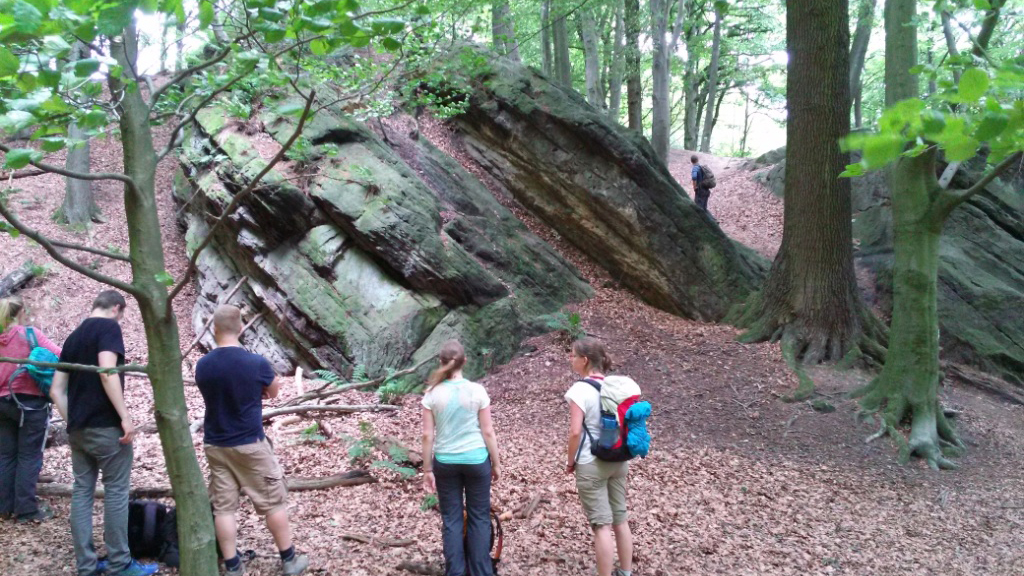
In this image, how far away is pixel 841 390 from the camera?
9.10 m

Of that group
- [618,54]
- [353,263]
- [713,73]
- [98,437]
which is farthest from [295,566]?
[713,73]

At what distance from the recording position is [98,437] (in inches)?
169

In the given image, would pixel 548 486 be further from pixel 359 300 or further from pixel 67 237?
pixel 67 237

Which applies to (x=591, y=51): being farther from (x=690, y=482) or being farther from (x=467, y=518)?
(x=467, y=518)

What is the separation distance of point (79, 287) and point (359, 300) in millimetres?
5856

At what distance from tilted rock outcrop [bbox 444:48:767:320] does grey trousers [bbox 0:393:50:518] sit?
10.3 m

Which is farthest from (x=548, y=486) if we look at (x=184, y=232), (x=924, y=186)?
(x=184, y=232)

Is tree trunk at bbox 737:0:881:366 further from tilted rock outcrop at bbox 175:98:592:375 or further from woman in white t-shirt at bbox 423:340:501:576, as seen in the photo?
woman in white t-shirt at bbox 423:340:501:576

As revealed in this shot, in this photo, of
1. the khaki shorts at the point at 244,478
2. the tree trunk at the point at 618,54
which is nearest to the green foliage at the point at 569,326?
the khaki shorts at the point at 244,478

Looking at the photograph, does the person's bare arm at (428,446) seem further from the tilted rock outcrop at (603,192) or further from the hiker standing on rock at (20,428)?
the tilted rock outcrop at (603,192)

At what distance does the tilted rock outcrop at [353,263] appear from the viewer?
10023 mm

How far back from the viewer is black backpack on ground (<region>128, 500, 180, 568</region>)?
4.58 m

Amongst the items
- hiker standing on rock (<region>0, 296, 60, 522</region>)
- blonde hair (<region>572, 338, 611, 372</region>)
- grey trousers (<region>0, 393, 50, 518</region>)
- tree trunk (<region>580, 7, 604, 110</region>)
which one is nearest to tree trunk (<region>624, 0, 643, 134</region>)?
tree trunk (<region>580, 7, 604, 110</region>)

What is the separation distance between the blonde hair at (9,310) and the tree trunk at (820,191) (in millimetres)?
9692
